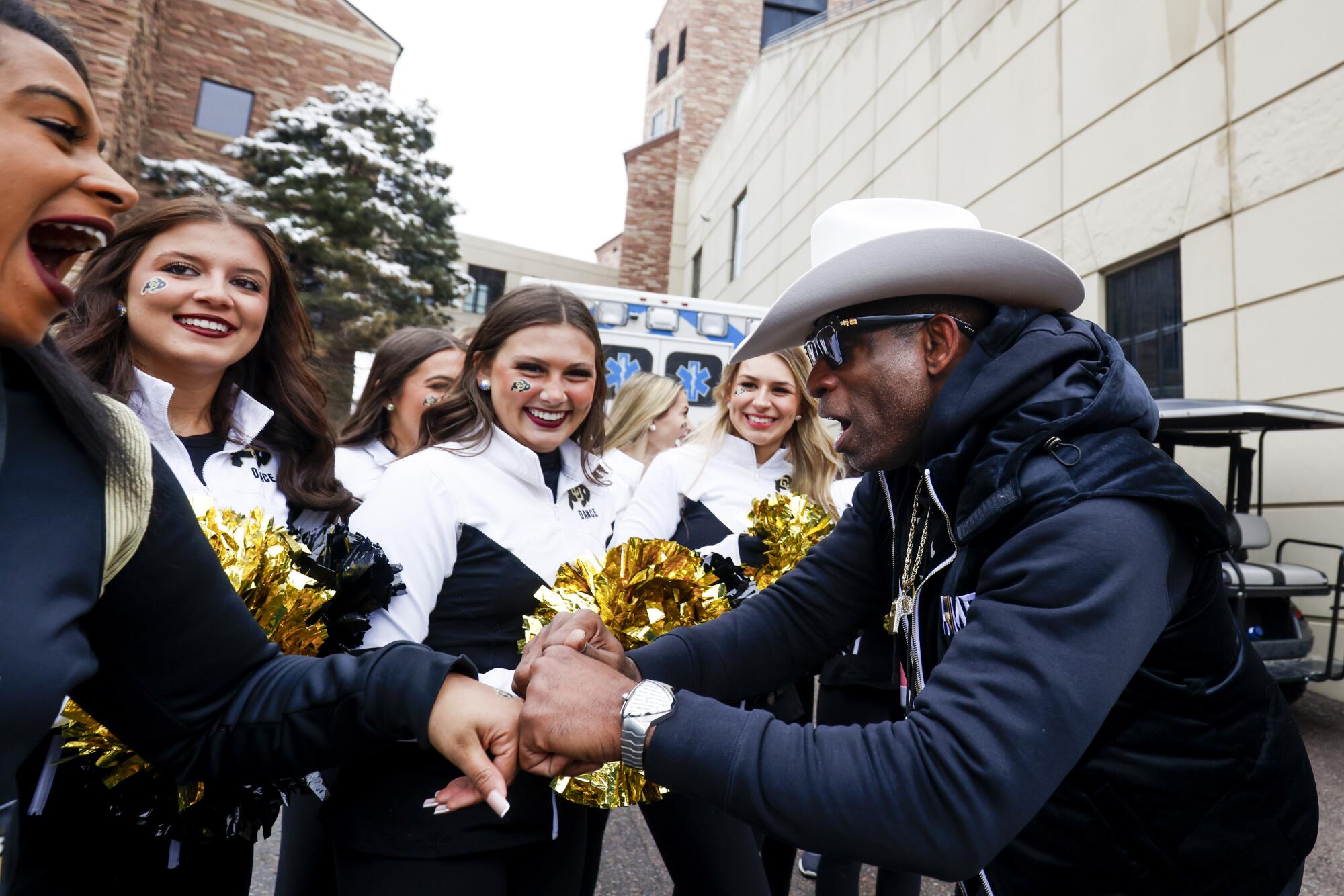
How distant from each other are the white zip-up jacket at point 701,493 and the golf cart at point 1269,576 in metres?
2.82

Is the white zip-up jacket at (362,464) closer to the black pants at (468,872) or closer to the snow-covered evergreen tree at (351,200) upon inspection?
the black pants at (468,872)

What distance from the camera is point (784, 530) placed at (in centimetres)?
332

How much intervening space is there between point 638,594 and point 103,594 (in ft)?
4.60

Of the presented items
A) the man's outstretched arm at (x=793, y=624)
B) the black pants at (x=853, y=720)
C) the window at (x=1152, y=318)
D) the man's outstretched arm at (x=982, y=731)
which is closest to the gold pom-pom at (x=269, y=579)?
the man's outstretched arm at (x=793, y=624)

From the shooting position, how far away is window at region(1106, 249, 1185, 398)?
24.7 ft

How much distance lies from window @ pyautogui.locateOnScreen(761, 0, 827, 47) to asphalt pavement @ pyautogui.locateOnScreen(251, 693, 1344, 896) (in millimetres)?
30017

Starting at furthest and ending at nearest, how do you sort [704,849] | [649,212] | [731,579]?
[649,212] < [731,579] < [704,849]

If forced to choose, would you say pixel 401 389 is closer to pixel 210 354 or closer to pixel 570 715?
pixel 210 354

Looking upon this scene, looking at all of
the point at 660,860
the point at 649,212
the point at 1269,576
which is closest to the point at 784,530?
the point at 660,860

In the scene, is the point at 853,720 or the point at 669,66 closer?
the point at 853,720

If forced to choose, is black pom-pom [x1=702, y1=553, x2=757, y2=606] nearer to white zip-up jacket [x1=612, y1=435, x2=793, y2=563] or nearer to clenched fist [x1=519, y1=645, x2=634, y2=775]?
white zip-up jacket [x1=612, y1=435, x2=793, y2=563]

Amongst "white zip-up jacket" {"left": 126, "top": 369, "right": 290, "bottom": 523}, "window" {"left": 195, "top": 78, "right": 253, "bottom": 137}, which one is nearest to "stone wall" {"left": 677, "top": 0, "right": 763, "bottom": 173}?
"window" {"left": 195, "top": 78, "right": 253, "bottom": 137}

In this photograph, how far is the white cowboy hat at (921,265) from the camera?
1.88m

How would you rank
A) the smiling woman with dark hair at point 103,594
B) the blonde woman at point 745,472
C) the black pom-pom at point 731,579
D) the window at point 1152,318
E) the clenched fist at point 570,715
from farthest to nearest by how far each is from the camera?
the window at point 1152,318 → the blonde woman at point 745,472 → the black pom-pom at point 731,579 → the clenched fist at point 570,715 → the smiling woman with dark hair at point 103,594
